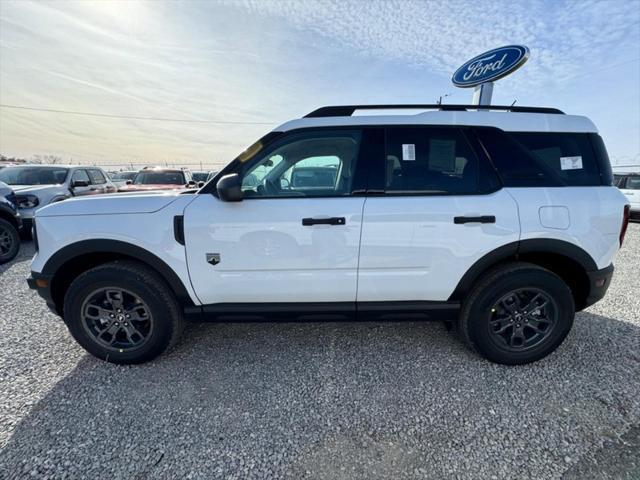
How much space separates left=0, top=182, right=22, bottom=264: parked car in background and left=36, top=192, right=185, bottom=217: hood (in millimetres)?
4644

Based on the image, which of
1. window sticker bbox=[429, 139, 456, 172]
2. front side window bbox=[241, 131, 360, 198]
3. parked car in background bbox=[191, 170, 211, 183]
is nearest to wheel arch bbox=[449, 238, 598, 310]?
window sticker bbox=[429, 139, 456, 172]

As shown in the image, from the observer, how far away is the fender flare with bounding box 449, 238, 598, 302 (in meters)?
2.37

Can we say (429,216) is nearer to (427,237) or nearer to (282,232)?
(427,237)

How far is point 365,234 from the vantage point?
2297 mm

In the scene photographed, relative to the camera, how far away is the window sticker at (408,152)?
7.84ft

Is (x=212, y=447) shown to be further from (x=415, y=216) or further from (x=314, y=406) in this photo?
(x=415, y=216)

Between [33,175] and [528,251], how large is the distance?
10106 mm

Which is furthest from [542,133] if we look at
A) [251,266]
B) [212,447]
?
[212,447]

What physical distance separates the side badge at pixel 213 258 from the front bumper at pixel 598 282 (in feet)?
9.71

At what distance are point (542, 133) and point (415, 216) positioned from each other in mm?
1250

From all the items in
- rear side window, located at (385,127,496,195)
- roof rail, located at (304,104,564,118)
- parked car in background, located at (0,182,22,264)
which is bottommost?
parked car in background, located at (0,182,22,264)

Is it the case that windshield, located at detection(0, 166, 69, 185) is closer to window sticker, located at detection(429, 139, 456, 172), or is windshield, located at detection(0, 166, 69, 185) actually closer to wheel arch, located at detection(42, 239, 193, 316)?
wheel arch, located at detection(42, 239, 193, 316)

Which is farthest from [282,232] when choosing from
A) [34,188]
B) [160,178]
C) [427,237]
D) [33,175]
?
[160,178]

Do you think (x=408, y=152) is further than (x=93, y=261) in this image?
No
